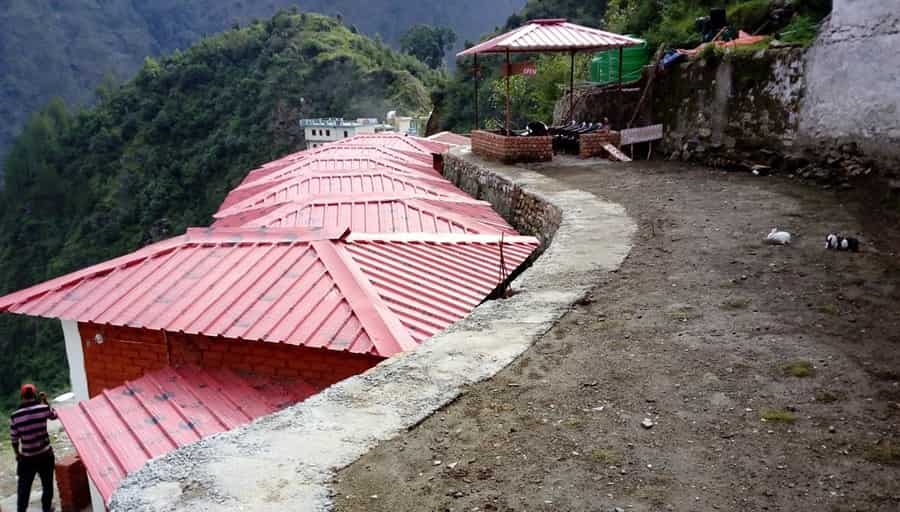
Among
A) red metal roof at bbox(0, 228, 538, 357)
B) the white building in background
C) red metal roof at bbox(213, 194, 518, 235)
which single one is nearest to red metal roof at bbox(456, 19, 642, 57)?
red metal roof at bbox(213, 194, 518, 235)

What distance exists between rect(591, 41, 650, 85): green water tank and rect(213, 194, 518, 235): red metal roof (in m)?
5.18

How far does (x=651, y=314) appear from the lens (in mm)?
3980

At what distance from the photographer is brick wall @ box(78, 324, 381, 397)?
497 centimetres

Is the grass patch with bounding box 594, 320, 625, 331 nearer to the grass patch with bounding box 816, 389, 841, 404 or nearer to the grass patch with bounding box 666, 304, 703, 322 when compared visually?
the grass patch with bounding box 666, 304, 703, 322

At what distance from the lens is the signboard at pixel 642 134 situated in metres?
10.7

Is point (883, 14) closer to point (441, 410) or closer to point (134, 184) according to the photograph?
point (441, 410)

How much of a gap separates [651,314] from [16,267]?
57691 millimetres

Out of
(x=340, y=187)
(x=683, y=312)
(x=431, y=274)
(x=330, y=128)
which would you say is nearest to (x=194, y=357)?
(x=431, y=274)

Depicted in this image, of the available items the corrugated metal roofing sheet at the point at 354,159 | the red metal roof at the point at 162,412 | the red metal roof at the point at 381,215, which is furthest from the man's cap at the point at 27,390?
the corrugated metal roofing sheet at the point at 354,159

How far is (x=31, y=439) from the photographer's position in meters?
6.32

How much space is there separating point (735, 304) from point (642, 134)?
7.15 m

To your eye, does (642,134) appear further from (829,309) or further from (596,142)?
(829,309)

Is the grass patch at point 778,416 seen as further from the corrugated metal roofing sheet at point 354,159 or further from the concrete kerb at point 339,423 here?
the corrugated metal roofing sheet at point 354,159

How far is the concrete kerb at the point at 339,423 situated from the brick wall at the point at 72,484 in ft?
15.6
